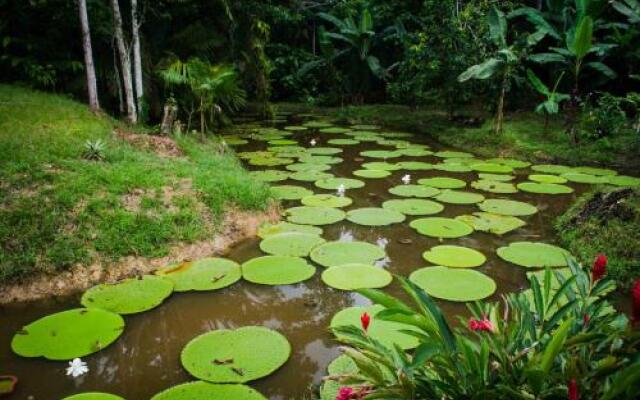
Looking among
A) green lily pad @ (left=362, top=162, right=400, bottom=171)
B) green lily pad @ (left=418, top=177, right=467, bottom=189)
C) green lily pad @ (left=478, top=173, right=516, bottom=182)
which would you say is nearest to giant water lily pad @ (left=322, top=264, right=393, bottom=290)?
green lily pad @ (left=418, top=177, right=467, bottom=189)

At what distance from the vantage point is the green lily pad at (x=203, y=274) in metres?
3.38

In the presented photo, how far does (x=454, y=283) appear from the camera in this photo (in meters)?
3.40

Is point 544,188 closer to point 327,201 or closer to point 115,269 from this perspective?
point 327,201

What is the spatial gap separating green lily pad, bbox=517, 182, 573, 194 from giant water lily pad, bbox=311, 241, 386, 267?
2756mm

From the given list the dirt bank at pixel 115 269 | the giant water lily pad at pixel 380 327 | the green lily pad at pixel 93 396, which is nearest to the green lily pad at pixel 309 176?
the dirt bank at pixel 115 269

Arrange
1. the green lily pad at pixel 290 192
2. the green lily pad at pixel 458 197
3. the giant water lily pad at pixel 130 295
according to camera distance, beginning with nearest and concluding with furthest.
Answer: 1. the giant water lily pad at pixel 130 295
2. the green lily pad at pixel 458 197
3. the green lily pad at pixel 290 192

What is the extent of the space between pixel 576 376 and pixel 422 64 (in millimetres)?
9152

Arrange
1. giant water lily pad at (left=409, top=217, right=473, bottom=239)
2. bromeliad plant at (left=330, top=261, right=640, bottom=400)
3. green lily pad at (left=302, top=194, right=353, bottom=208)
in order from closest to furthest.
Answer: bromeliad plant at (left=330, top=261, right=640, bottom=400) < giant water lily pad at (left=409, top=217, right=473, bottom=239) < green lily pad at (left=302, top=194, right=353, bottom=208)

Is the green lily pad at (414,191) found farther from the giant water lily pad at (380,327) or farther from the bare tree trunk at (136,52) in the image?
the bare tree trunk at (136,52)

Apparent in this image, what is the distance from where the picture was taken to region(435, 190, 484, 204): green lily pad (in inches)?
209

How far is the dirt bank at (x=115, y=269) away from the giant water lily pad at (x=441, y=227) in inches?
64.1

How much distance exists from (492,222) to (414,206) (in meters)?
0.86

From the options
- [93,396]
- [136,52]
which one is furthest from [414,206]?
[136,52]

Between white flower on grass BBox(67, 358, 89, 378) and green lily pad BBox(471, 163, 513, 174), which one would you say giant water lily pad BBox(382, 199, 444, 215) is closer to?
green lily pad BBox(471, 163, 513, 174)
